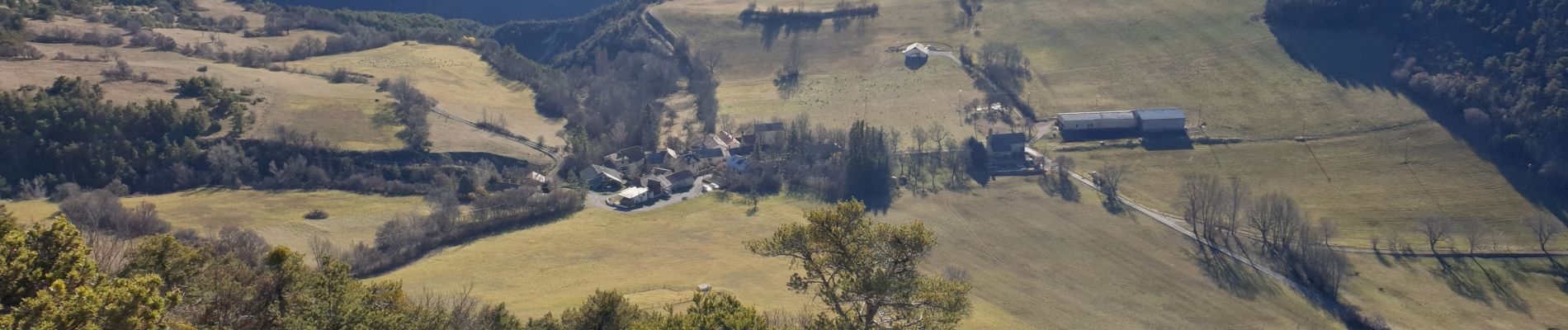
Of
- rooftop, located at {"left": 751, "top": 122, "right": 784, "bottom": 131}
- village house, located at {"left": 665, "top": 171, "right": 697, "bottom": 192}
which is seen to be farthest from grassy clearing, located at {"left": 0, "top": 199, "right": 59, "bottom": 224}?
rooftop, located at {"left": 751, "top": 122, "right": 784, "bottom": 131}

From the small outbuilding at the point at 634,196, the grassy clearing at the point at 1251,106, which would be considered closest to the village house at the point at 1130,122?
the grassy clearing at the point at 1251,106

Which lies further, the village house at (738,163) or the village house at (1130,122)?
the village house at (1130,122)

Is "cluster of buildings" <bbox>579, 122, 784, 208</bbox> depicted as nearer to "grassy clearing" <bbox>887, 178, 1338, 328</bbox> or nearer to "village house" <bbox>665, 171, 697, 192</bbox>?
"village house" <bbox>665, 171, 697, 192</bbox>

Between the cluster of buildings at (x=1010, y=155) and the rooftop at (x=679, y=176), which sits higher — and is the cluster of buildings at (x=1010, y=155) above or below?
above

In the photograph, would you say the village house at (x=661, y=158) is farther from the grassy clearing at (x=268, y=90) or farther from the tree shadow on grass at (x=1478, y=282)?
the tree shadow on grass at (x=1478, y=282)

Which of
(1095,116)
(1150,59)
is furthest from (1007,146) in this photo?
(1150,59)

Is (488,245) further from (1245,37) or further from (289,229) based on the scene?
(1245,37)

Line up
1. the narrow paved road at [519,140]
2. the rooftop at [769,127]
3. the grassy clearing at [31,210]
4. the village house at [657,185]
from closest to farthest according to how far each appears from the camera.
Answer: the grassy clearing at [31,210] < the village house at [657,185] < the narrow paved road at [519,140] < the rooftop at [769,127]

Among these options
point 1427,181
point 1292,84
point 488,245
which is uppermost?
point 1292,84

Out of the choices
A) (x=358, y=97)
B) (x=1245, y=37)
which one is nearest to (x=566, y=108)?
(x=358, y=97)
